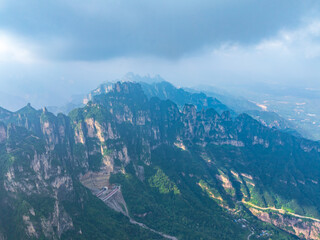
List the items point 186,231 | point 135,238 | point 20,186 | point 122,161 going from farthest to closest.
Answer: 1. point 122,161
2. point 186,231
3. point 135,238
4. point 20,186

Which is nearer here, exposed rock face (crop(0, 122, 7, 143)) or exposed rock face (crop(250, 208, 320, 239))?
exposed rock face (crop(0, 122, 7, 143))

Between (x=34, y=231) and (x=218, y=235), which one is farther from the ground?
(x=34, y=231)

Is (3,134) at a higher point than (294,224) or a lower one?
higher

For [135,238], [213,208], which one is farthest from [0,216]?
[213,208]

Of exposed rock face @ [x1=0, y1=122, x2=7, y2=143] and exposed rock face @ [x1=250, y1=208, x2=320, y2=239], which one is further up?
exposed rock face @ [x1=0, y1=122, x2=7, y2=143]

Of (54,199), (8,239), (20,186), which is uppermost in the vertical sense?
(20,186)

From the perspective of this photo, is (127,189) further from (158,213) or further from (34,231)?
(34,231)

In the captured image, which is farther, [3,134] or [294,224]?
[294,224]

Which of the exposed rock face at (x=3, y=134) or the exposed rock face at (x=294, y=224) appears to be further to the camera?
the exposed rock face at (x=294, y=224)

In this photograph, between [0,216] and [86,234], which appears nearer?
[0,216]

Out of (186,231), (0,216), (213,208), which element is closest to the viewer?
(0,216)

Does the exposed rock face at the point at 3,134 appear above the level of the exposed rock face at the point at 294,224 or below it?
above
